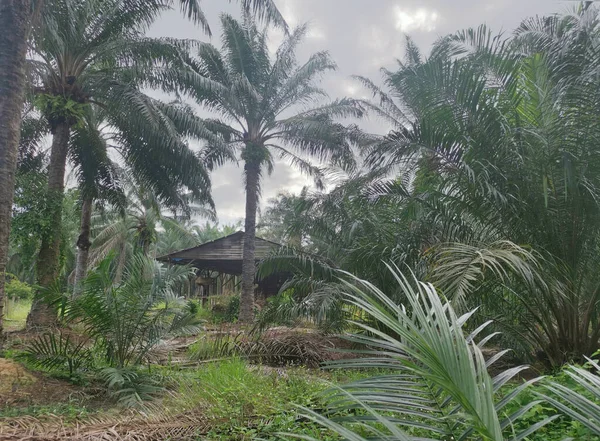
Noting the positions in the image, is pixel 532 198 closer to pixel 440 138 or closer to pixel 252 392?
pixel 440 138

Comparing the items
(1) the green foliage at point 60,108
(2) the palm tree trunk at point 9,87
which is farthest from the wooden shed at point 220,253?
(2) the palm tree trunk at point 9,87

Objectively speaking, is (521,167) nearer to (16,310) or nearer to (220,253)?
(220,253)

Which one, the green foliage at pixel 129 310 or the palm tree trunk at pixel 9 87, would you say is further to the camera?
the palm tree trunk at pixel 9 87

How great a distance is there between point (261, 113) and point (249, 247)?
14.4 feet

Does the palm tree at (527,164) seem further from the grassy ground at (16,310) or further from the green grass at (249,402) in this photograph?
the grassy ground at (16,310)

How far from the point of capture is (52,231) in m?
9.59

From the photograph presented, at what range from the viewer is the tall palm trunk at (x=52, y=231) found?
9.59m

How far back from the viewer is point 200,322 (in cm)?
679

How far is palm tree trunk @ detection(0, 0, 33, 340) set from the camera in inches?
232

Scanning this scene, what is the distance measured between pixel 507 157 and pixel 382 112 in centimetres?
1195

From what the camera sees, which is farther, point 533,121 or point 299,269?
point 299,269

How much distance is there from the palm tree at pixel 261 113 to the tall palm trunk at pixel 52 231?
14.9ft

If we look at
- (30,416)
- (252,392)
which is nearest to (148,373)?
(30,416)

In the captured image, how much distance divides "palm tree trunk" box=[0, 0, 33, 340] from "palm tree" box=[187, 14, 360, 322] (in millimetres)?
7521
